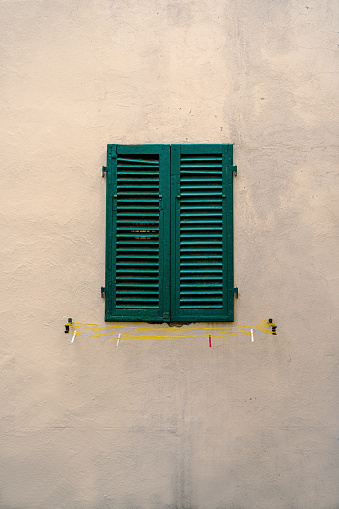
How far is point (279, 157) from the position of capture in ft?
9.68

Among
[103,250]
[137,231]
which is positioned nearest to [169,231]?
[137,231]

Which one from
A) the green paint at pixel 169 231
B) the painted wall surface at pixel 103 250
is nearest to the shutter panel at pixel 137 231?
the green paint at pixel 169 231

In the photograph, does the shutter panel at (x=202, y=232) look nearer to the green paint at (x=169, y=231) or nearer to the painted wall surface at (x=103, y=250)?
the green paint at (x=169, y=231)

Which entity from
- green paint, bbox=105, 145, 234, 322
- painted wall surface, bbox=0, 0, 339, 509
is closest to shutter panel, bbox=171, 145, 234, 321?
green paint, bbox=105, 145, 234, 322

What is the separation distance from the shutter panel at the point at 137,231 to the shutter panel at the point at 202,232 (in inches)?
3.6

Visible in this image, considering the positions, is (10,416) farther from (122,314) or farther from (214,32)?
(214,32)

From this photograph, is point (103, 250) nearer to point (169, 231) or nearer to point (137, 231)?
point (137, 231)

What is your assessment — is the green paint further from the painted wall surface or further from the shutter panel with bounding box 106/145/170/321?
the painted wall surface

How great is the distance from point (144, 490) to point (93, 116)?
3109mm

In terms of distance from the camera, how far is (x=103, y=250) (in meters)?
→ 2.94

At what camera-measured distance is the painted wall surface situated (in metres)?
2.82

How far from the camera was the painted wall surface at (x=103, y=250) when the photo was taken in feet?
9.27

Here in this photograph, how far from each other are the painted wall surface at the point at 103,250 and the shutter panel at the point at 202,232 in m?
0.11

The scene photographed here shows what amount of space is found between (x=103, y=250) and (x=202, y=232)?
85 cm
